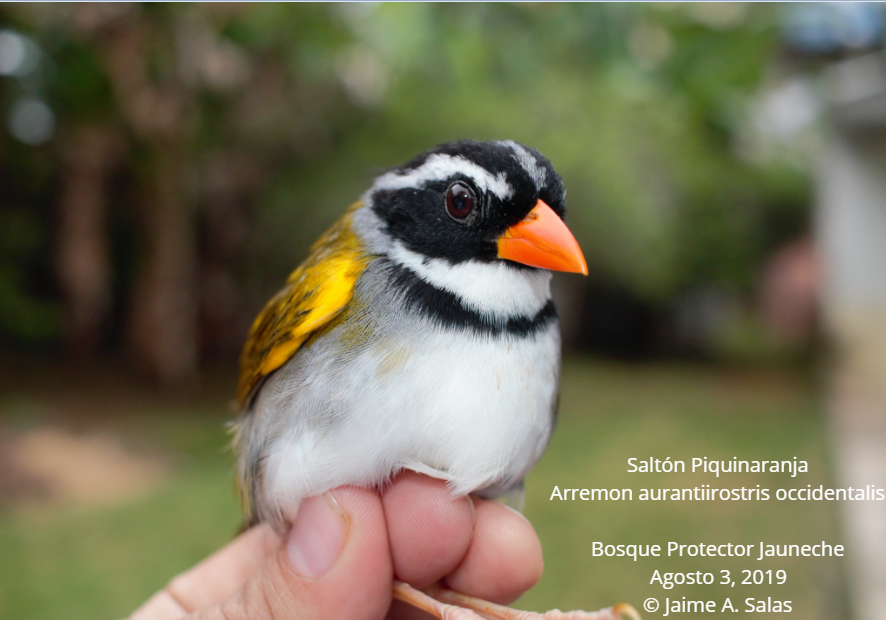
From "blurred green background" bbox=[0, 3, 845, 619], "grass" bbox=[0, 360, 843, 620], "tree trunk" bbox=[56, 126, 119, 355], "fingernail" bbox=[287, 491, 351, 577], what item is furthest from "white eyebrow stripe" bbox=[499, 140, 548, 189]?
"tree trunk" bbox=[56, 126, 119, 355]

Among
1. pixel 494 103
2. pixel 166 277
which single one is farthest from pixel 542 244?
pixel 166 277

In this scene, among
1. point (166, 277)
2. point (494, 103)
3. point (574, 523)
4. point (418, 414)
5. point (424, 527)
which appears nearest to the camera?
point (418, 414)

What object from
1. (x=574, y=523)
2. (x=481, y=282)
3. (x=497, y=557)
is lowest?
(x=497, y=557)

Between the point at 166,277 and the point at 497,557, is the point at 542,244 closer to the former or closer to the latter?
the point at 497,557

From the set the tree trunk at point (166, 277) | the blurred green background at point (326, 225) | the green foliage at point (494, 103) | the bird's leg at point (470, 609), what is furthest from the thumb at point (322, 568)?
the tree trunk at point (166, 277)

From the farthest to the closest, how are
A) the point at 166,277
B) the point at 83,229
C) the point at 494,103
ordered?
the point at 83,229 < the point at 166,277 < the point at 494,103

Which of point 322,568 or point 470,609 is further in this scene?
point 470,609

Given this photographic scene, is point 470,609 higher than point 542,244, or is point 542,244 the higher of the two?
point 542,244
